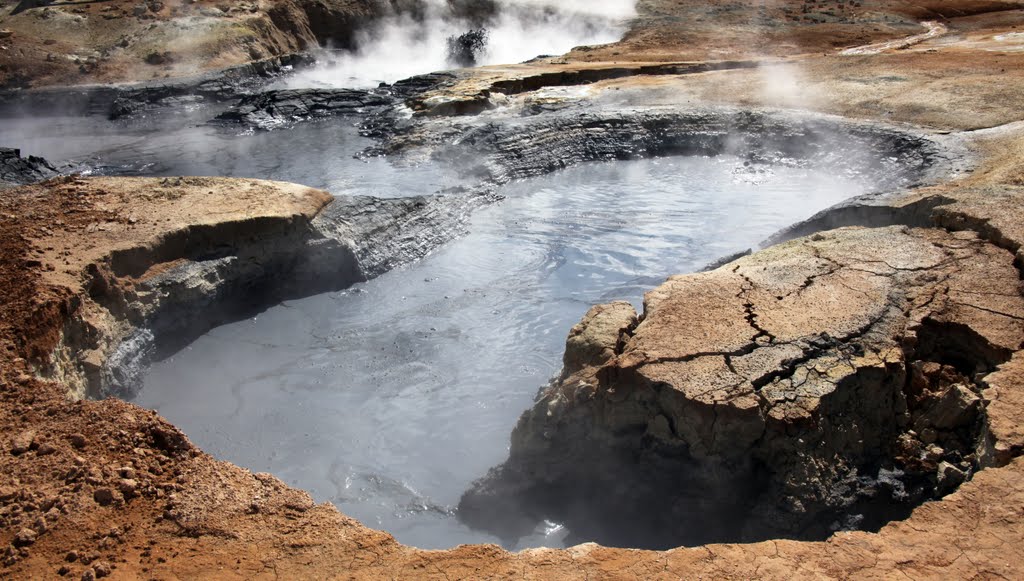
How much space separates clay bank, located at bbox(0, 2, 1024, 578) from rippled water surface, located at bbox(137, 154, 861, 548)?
0.65 ft

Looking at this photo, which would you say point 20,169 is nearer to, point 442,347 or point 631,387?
point 442,347

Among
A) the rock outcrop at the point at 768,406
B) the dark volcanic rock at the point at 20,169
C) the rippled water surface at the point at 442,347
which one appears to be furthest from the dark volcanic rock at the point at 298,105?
the rock outcrop at the point at 768,406

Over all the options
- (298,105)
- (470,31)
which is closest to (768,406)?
(298,105)

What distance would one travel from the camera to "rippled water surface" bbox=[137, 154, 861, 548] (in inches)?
190

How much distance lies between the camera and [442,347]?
20.3ft

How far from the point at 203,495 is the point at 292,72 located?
1549 centimetres

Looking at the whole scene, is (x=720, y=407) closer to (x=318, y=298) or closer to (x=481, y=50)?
(x=318, y=298)

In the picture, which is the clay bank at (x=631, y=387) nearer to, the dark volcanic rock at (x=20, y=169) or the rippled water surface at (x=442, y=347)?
the rippled water surface at (x=442, y=347)

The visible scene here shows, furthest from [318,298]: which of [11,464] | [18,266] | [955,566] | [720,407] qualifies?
[955,566]

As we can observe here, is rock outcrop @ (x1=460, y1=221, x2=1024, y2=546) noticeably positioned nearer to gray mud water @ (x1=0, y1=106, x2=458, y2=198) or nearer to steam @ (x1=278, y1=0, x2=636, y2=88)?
gray mud water @ (x1=0, y1=106, x2=458, y2=198)

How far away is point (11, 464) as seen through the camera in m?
3.39

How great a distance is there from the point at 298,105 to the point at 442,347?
8769 mm

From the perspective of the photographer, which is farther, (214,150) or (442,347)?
(214,150)

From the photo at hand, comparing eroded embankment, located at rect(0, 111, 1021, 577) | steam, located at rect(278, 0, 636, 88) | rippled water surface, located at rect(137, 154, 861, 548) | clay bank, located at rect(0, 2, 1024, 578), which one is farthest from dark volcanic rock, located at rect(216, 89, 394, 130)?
eroded embankment, located at rect(0, 111, 1021, 577)
